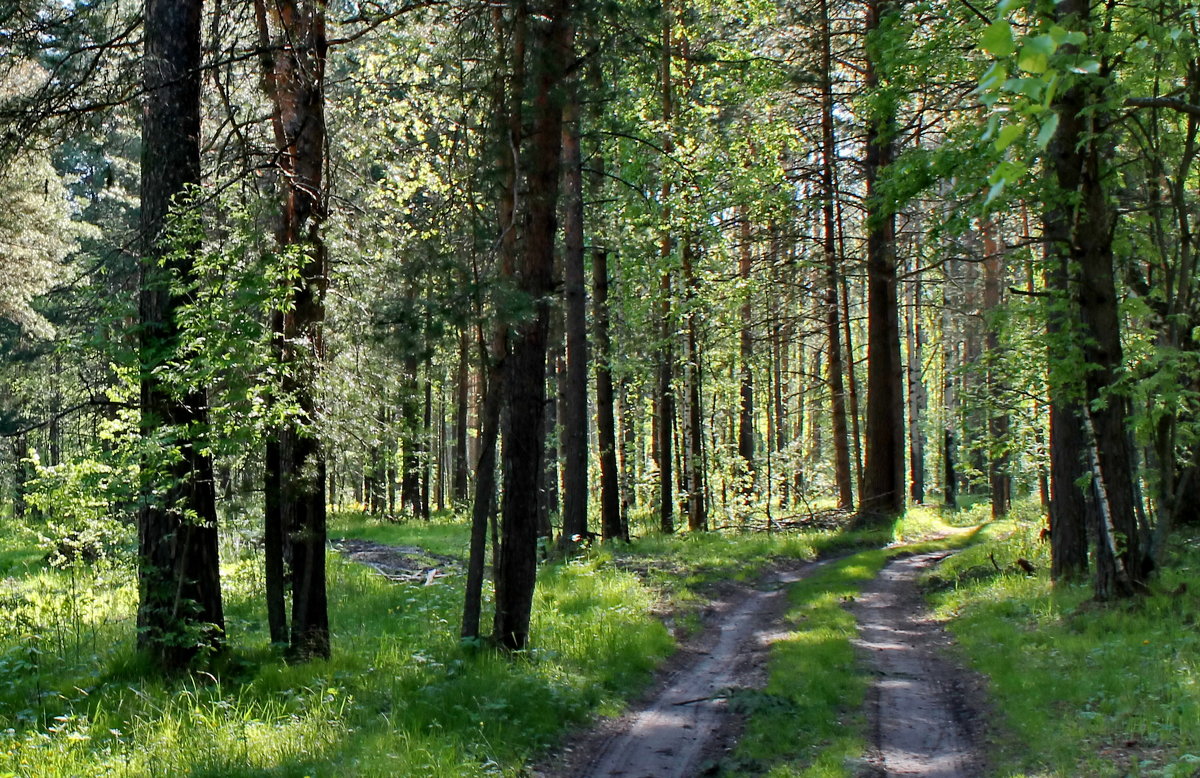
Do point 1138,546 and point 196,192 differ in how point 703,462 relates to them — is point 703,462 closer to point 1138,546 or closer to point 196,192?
point 1138,546

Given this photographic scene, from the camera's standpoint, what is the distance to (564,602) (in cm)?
1139

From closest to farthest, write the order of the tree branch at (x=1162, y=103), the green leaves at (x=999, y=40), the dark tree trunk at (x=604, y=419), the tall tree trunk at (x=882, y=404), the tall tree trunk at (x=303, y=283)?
Result: 1. the green leaves at (x=999, y=40)
2. the tree branch at (x=1162, y=103)
3. the tall tree trunk at (x=303, y=283)
4. the dark tree trunk at (x=604, y=419)
5. the tall tree trunk at (x=882, y=404)

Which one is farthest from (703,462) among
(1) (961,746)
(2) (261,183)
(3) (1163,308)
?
(1) (961,746)

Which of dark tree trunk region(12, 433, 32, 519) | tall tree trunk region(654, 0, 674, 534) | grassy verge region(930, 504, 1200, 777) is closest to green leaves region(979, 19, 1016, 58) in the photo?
grassy verge region(930, 504, 1200, 777)

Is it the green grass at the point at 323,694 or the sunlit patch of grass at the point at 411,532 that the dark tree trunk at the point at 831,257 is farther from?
the green grass at the point at 323,694

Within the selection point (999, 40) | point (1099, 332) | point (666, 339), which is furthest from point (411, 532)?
point (999, 40)

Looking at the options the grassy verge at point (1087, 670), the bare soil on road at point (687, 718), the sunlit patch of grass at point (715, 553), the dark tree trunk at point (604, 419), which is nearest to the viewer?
the grassy verge at point (1087, 670)

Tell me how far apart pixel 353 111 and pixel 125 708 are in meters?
7.10

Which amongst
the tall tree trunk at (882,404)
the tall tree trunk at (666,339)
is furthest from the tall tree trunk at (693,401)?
the tall tree trunk at (882,404)

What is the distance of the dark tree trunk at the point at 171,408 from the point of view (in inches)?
293

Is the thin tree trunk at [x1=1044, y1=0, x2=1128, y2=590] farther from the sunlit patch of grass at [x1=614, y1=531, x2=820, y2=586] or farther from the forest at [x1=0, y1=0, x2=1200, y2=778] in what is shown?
the sunlit patch of grass at [x1=614, y1=531, x2=820, y2=586]

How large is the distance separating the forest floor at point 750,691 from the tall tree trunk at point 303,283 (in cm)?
320

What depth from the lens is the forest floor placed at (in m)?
6.51

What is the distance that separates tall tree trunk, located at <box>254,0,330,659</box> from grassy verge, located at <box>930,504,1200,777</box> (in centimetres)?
627
